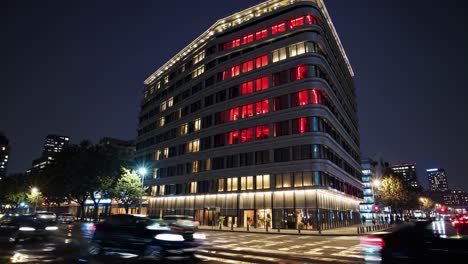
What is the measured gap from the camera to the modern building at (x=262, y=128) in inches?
1678

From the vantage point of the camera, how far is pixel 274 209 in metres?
43.2

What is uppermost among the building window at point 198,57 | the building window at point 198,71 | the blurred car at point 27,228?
the building window at point 198,57

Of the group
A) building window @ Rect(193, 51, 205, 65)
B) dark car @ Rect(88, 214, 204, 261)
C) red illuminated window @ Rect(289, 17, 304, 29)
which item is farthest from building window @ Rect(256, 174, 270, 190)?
dark car @ Rect(88, 214, 204, 261)

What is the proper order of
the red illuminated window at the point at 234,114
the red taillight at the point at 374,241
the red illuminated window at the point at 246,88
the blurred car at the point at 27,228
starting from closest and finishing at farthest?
the red taillight at the point at 374,241
the blurred car at the point at 27,228
the red illuminated window at the point at 246,88
the red illuminated window at the point at 234,114

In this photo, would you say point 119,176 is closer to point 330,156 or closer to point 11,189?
point 330,156

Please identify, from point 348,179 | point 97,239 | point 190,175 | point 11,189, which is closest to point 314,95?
point 348,179

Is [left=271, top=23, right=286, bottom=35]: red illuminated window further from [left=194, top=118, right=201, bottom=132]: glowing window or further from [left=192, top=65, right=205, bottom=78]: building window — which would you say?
[left=194, top=118, right=201, bottom=132]: glowing window

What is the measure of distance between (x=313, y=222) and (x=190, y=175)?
2593 centimetres

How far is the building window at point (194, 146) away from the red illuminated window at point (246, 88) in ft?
44.7

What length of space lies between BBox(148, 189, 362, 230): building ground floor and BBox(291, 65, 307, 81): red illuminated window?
16275 mm

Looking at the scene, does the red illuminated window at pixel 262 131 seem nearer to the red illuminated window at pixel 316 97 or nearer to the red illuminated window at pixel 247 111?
the red illuminated window at pixel 247 111

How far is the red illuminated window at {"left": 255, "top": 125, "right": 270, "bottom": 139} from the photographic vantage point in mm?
45916

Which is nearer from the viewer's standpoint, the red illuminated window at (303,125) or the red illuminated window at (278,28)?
the red illuminated window at (303,125)

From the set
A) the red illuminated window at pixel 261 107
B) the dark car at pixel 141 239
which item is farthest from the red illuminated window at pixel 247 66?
the dark car at pixel 141 239
